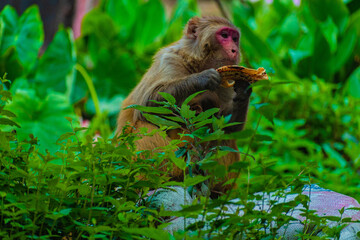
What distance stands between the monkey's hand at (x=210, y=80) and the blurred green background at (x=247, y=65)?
1.84m

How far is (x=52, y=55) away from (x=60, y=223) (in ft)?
15.9

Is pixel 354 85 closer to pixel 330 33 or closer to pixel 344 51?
pixel 344 51

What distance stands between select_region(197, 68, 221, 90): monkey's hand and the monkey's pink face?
0.45 m

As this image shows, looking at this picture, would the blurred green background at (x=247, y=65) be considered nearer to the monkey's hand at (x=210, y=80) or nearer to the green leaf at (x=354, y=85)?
the green leaf at (x=354, y=85)

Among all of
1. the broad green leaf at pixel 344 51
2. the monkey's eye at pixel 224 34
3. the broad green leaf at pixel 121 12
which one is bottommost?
the broad green leaf at pixel 344 51

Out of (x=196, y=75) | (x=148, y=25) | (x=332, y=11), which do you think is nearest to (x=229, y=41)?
(x=196, y=75)

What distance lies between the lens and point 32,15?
623 centimetres

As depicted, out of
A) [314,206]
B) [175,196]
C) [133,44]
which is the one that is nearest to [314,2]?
[133,44]

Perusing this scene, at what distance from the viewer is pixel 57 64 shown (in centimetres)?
661

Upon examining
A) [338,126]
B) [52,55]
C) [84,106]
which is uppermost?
[52,55]

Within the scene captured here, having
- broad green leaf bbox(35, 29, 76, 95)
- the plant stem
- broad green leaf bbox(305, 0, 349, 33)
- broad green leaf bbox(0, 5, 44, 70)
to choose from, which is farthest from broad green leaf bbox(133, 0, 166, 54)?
broad green leaf bbox(305, 0, 349, 33)

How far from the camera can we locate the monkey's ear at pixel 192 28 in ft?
13.2

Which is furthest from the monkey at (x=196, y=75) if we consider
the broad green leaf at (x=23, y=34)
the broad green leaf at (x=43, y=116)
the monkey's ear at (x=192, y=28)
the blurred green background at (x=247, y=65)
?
the broad green leaf at (x=23, y=34)

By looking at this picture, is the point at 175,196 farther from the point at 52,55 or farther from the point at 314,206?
the point at 52,55
